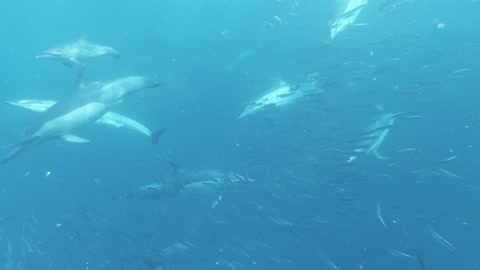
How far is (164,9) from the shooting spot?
108 ft

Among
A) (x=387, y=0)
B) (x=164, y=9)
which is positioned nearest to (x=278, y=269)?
(x=387, y=0)

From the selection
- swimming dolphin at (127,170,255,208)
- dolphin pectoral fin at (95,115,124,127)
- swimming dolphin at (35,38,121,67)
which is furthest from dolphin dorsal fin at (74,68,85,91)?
dolphin pectoral fin at (95,115,124,127)

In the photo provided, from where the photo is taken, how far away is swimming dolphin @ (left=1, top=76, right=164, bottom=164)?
9445 millimetres

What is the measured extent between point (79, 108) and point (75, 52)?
320cm

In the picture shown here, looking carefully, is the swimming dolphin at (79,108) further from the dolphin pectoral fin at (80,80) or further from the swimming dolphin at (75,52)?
the swimming dolphin at (75,52)

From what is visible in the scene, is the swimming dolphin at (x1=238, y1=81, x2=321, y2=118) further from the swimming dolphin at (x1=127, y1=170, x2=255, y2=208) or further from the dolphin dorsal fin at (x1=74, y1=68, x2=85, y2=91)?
the dolphin dorsal fin at (x1=74, y1=68, x2=85, y2=91)

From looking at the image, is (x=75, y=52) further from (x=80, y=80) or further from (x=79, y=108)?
(x=79, y=108)

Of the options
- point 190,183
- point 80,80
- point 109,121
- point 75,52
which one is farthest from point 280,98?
point 75,52

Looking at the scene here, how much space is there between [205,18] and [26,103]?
19.5 metres

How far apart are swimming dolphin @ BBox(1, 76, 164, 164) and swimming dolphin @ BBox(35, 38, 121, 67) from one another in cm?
265

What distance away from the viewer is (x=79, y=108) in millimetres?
9805

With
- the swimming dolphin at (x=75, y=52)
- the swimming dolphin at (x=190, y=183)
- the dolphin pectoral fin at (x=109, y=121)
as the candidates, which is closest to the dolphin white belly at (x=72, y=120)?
the swimming dolphin at (x=190, y=183)

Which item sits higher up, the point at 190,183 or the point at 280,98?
the point at 280,98

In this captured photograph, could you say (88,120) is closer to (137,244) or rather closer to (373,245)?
(137,244)
